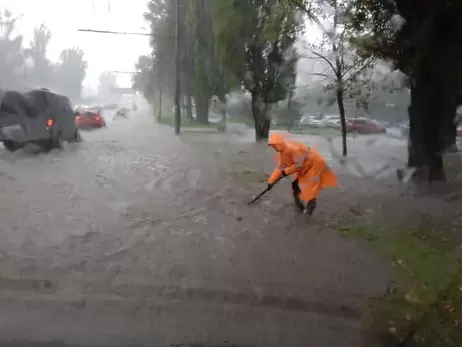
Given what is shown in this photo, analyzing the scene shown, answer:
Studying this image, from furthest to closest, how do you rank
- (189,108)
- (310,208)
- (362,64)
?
(189,108), (362,64), (310,208)

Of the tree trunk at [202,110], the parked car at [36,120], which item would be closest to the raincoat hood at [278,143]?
the parked car at [36,120]

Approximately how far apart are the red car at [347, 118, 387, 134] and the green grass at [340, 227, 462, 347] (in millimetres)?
3625

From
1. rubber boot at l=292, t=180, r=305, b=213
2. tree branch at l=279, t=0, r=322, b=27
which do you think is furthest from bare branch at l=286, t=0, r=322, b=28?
rubber boot at l=292, t=180, r=305, b=213

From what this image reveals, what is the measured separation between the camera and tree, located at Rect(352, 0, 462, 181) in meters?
7.48

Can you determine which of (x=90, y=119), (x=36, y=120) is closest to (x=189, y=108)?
(x=90, y=119)

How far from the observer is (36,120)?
12.3 metres

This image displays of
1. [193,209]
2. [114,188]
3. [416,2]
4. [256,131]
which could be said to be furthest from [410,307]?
[256,131]

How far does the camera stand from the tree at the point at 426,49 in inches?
295

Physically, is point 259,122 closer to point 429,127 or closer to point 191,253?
point 429,127

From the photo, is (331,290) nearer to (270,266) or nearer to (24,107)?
(270,266)

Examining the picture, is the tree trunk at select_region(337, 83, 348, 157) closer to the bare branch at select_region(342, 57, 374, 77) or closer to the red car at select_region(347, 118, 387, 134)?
the red car at select_region(347, 118, 387, 134)

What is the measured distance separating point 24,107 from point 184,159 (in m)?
3.61

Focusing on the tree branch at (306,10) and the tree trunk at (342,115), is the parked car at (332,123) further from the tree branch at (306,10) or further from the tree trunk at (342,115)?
the tree branch at (306,10)

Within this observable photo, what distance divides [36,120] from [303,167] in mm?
7731
